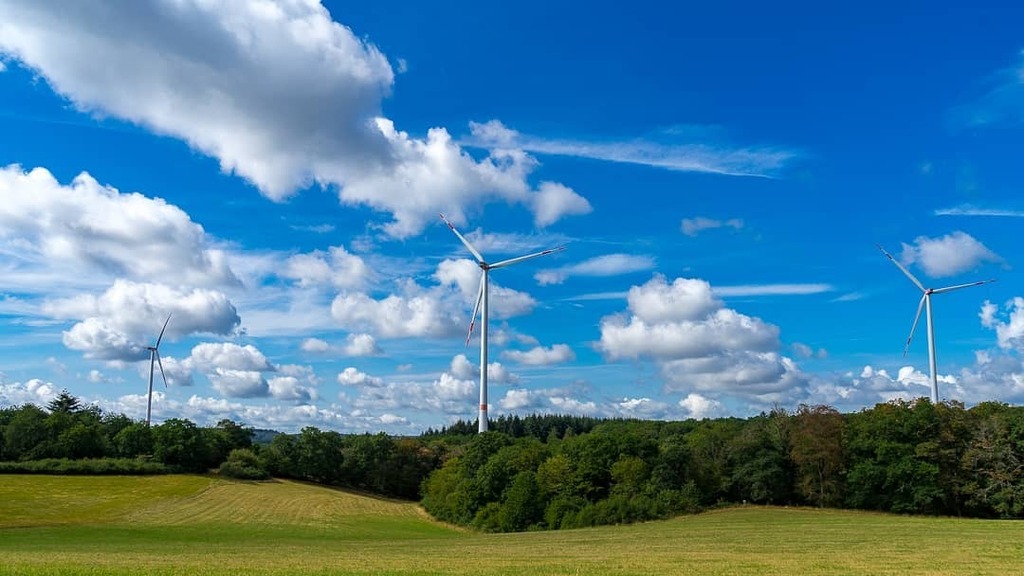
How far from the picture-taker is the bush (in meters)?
131

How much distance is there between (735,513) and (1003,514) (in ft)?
80.7

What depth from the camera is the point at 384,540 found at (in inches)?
2375

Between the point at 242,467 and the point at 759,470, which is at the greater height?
the point at 759,470

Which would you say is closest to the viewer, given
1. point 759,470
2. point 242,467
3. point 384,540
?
point 384,540

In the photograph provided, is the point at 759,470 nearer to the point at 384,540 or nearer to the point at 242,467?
the point at 384,540

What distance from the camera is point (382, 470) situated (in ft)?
468

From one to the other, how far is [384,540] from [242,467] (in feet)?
266

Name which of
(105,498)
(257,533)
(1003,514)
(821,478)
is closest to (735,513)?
(821,478)

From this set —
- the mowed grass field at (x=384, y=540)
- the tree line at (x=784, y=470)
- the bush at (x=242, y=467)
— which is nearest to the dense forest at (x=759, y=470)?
the tree line at (x=784, y=470)

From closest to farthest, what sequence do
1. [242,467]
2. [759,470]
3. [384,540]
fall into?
[384,540] < [759,470] < [242,467]

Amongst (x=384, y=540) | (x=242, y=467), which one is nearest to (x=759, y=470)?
(x=384, y=540)

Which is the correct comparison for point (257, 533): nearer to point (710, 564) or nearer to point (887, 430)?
point (710, 564)

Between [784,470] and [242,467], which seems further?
[242,467]

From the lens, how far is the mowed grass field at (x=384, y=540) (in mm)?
27844
